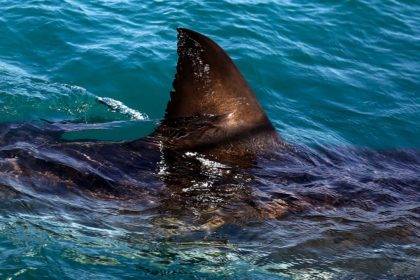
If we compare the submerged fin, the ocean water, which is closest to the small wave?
the ocean water

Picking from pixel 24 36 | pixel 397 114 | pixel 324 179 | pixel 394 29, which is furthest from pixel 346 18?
pixel 324 179

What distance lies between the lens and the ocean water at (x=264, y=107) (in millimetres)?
5590

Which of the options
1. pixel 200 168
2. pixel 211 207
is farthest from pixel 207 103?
pixel 211 207

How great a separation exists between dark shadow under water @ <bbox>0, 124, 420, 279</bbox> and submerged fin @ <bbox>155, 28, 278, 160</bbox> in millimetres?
248

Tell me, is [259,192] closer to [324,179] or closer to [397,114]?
[324,179]

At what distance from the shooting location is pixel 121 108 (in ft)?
31.1

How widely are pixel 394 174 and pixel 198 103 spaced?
2681 mm

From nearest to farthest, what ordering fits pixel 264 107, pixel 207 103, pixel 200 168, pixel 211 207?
1. pixel 211 207
2. pixel 200 168
3. pixel 207 103
4. pixel 264 107

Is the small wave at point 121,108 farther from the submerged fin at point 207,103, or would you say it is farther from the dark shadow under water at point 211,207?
the submerged fin at point 207,103

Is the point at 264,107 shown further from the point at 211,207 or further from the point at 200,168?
the point at 211,207

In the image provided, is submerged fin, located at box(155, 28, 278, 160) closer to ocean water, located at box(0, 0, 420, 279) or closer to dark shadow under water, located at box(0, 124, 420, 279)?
dark shadow under water, located at box(0, 124, 420, 279)

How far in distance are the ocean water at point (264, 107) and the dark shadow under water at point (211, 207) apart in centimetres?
2

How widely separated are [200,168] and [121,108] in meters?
3.32

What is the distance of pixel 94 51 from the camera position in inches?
445
